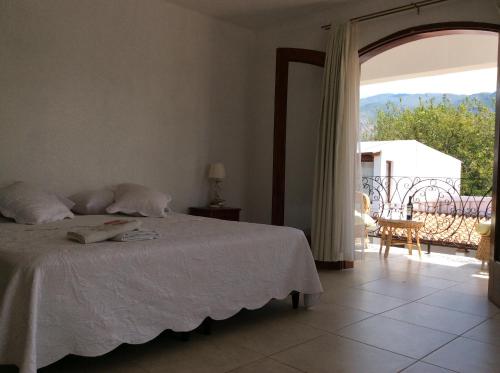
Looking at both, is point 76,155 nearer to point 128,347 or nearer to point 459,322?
point 128,347

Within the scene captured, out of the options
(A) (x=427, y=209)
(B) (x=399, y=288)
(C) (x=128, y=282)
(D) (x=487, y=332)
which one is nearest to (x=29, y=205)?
(C) (x=128, y=282)

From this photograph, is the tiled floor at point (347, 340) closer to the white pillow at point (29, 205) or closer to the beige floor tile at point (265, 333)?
the beige floor tile at point (265, 333)

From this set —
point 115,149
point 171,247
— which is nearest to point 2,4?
point 115,149

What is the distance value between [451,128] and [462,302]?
17.8 m

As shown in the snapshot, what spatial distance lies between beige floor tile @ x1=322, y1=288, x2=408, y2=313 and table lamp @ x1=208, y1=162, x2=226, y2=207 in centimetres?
186

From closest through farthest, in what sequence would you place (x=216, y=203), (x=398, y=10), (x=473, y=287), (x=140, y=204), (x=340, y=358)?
(x=340, y=358) < (x=140, y=204) < (x=473, y=287) < (x=398, y=10) < (x=216, y=203)

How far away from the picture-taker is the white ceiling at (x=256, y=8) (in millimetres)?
4723

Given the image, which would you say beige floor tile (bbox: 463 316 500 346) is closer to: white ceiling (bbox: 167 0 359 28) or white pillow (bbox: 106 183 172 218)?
white pillow (bbox: 106 183 172 218)

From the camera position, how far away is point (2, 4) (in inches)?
143

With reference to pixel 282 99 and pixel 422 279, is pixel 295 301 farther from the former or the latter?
pixel 282 99

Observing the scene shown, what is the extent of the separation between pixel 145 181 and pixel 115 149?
1.51ft

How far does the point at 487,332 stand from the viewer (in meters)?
2.87

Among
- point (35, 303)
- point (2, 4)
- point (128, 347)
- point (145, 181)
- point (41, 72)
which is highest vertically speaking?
point (2, 4)

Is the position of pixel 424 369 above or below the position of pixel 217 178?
below
